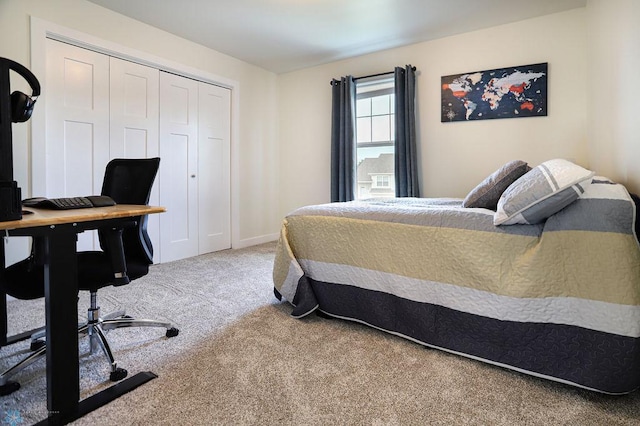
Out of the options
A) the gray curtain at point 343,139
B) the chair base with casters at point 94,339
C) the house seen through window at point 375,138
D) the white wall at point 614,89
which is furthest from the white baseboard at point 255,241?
the white wall at point 614,89

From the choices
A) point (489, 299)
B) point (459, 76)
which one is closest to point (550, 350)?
point (489, 299)

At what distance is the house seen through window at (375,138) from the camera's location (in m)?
4.14

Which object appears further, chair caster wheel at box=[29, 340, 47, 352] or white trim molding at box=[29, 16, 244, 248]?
white trim molding at box=[29, 16, 244, 248]

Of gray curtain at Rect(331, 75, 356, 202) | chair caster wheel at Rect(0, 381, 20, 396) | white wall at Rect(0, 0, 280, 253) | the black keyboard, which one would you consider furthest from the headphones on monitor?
gray curtain at Rect(331, 75, 356, 202)

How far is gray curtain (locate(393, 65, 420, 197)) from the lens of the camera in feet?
12.3

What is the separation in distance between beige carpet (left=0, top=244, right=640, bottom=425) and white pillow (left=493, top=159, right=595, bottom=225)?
699 mm

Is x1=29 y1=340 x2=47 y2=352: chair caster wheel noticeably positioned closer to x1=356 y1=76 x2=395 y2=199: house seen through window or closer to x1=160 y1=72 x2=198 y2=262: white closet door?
x1=160 y1=72 x2=198 y2=262: white closet door

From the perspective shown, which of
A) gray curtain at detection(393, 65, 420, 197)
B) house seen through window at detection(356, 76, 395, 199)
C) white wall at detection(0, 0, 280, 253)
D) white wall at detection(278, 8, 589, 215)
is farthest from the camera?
house seen through window at detection(356, 76, 395, 199)

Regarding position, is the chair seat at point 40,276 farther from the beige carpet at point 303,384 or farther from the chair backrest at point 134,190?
the beige carpet at point 303,384

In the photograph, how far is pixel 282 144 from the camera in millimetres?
4980

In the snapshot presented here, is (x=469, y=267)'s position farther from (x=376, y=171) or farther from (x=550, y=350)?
(x=376, y=171)

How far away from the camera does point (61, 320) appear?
3.90ft

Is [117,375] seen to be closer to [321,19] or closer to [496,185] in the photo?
[496,185]

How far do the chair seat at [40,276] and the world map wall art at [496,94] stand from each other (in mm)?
3363
